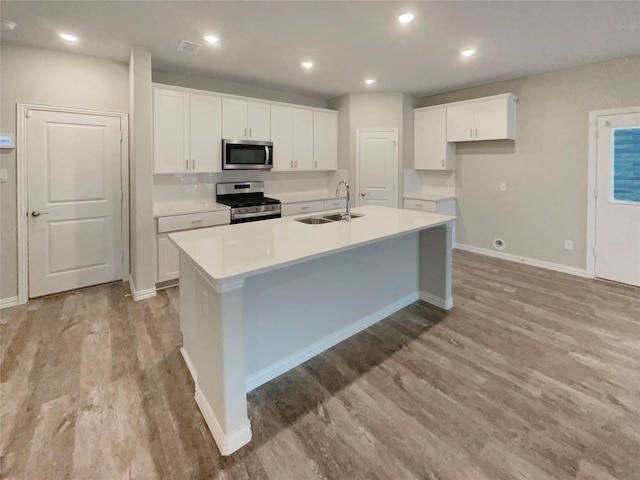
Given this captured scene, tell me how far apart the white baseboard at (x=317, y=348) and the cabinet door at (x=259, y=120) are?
2.93 metres

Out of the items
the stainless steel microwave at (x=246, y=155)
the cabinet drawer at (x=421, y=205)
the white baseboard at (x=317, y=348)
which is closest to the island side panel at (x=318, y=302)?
the white baseboard at (x=317, y=348)

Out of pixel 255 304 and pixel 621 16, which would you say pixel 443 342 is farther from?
pixel 621 16

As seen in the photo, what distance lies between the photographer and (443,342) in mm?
2709

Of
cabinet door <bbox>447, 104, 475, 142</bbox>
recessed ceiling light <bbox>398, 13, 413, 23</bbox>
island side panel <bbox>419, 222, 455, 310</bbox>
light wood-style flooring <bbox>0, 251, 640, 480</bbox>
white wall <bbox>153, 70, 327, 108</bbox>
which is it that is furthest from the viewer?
cabinet door <bbox>447, 104, 475, 142</bbox>

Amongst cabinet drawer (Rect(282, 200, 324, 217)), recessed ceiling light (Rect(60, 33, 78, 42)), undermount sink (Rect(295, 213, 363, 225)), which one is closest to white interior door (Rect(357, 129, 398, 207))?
cabinet drawer (Rect(282, 200, 324, 217))

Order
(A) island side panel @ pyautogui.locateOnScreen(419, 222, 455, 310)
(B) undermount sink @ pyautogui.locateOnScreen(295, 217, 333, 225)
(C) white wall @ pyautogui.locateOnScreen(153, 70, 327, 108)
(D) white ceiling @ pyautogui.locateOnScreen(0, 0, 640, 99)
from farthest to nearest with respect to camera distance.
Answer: (C) white wall @ pyautogui.locateOnScreen(153, 70, 327, 108), (A) island side panel @ pyautogui.locateOnScreen(419, 222, 455, 310), (B) undermount sink @ pyautogui.locateOnScreen(295, 217, 333, 225), (D) white ceiling @ pyautogui.locateOnScreen(0, 0, 640, 99)

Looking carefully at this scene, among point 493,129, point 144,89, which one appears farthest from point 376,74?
point 144,89

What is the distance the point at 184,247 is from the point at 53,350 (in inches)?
62.3

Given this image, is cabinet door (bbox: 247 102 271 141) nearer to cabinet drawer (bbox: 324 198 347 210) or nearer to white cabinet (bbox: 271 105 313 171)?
white cabinet (bbox: 271 105 313 171)

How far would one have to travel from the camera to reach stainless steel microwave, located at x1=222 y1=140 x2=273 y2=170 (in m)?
4.33

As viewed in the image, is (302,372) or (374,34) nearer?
(302,372)

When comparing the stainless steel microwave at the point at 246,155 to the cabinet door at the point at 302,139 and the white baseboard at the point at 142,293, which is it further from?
the white baseboard at the point at 142,293

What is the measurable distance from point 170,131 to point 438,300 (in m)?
3.47

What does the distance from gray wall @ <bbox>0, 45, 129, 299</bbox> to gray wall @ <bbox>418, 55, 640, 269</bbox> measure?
4873 millimetres
